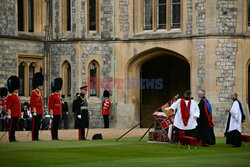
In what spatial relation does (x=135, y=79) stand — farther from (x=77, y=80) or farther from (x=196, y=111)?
(x=196, y=111)

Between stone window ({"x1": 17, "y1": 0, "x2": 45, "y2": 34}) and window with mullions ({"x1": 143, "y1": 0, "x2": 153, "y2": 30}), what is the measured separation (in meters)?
4.31

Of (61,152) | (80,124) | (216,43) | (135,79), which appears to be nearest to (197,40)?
(216,43)

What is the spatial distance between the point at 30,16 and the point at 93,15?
8.60 ft

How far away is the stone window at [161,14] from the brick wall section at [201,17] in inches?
48.8

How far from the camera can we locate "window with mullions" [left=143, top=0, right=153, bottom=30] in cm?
2706

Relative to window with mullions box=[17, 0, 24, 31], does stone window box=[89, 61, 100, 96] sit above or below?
below

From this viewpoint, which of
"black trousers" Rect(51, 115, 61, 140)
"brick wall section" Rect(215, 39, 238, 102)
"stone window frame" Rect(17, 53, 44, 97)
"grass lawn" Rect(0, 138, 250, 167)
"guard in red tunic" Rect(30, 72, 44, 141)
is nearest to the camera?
"grass lawn" Rect(0, 138, 250, 167)

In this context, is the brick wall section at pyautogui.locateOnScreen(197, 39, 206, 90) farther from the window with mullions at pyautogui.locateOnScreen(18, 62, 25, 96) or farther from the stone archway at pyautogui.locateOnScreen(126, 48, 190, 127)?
the window with mullions at pyautogui.locateOnScreen(18, 62, 25, 96)

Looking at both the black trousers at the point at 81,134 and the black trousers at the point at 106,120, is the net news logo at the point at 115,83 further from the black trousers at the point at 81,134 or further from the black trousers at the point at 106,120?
the black trousers at the point at 81,134

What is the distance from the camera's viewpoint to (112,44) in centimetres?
2719

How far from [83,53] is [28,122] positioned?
13.1 ft

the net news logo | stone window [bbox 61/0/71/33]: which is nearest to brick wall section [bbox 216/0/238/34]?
the net news logo

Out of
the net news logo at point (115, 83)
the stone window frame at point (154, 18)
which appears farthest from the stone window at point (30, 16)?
the stone window frame at point (154, 18)

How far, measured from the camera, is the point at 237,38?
2506cm
